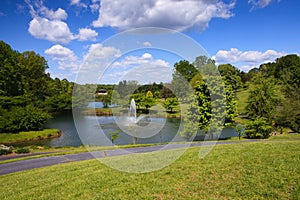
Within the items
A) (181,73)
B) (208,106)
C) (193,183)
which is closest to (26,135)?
(208,106)

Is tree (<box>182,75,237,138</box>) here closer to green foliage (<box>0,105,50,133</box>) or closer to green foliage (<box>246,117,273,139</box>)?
green foliage (<box>246,117,273,139</box>)

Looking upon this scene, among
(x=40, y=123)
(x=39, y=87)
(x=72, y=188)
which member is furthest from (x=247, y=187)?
(x=39, y=87)

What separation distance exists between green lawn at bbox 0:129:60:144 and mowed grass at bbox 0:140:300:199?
2544cm

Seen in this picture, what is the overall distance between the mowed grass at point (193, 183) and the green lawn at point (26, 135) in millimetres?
25438

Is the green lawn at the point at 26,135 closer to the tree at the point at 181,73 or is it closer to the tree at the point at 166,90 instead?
the tree at the point at 166,90

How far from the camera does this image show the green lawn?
2958 centimetres

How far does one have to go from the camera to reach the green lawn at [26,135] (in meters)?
29.6

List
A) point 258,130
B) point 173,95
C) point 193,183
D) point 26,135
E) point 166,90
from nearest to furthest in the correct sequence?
point 193,183 → point 166,90 → point 258,130 → point 173,95 → point 26,135

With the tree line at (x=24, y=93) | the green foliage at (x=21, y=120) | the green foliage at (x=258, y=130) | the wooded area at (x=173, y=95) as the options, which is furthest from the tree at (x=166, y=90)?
the tree line at (x=24, y=93)

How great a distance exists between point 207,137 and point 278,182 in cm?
1919

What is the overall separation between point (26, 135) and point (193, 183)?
32.2m

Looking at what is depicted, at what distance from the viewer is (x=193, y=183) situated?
20.3ft

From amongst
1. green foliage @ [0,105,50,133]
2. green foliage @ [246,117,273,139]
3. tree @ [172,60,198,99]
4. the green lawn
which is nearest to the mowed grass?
tree @ [172,60,198,99]

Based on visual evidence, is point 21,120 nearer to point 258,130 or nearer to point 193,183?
point 258,130
